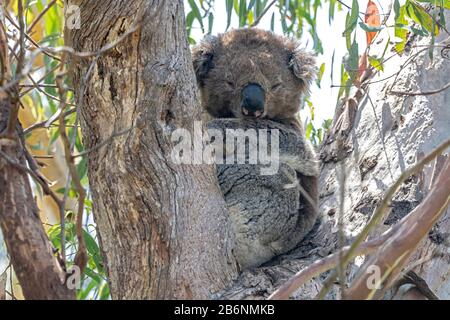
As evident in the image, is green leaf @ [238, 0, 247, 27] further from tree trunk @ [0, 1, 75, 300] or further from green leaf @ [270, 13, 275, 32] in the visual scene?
tree trunk @ [0, 1, 75, 300]

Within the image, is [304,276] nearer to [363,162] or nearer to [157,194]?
[157,194]

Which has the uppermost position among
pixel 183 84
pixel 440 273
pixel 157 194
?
pixel 183 84

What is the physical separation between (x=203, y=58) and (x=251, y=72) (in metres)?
0.25

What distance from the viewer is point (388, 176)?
109 inches

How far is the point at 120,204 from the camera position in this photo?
225 cm

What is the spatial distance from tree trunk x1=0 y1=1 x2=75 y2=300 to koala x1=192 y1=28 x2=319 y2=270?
1.11 metres

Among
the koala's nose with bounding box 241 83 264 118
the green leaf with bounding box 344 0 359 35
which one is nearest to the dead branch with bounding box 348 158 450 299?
the green leaf with bounding box 344 0 359 35

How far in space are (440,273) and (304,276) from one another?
0.84 metres

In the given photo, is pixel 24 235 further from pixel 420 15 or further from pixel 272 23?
pixel 272 23

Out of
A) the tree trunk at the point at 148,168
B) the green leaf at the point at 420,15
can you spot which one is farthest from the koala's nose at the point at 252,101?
the tree trunk at the point at 148,168

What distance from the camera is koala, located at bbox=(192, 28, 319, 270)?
9.95 ft

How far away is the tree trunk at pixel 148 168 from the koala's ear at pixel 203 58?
1.08 meters

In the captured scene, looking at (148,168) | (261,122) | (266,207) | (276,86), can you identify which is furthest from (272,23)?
(148,168)

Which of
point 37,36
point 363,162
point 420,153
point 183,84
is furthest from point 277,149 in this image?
point 37,36
